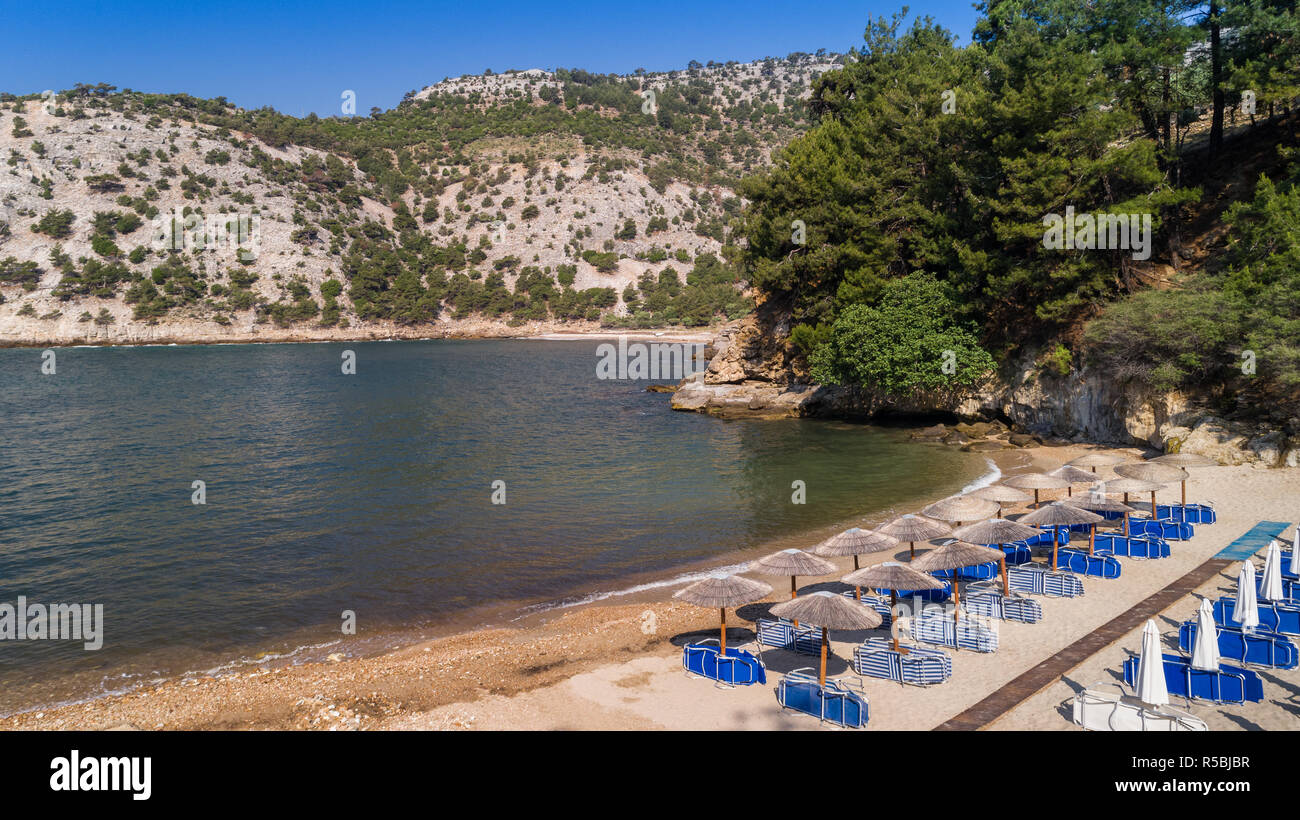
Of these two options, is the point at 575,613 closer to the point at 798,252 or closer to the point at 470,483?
the point at 470,483

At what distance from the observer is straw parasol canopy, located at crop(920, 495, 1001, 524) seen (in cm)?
1941

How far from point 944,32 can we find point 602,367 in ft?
167

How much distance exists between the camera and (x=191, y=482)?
115 feet

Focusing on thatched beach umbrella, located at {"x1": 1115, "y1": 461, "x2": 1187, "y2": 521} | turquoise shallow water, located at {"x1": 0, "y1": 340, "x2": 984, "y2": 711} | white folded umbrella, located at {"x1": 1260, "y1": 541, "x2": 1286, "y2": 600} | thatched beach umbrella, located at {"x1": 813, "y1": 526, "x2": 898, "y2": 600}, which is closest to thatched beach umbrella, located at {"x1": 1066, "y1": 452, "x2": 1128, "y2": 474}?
thatched beach umbrella, located at {"x1": 1115, "y1": 461, "x2": 1187, "y2": 521}

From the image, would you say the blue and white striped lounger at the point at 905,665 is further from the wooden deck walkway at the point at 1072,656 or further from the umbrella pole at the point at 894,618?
the wooden deck walkway at the point at 1072,656

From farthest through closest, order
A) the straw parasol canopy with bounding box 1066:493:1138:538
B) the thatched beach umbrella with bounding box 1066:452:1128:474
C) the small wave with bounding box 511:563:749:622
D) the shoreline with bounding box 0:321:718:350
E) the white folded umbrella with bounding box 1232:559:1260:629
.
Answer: the shoreline with bounding box 0:321:718:350 → the thatched beach umbrella with bounding box 1066:452:1128:474 → the small wave with bounding box 511:563:749:622 → the straw parasol canopy with bounding box 1066:493:1138:538 → the white folded umbrella with bounding box 1232:559:1260:629

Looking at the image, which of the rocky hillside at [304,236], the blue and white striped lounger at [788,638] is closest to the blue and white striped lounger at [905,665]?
the blue and white striped lounger at [788,638]

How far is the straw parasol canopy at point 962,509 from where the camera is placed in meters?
19.4

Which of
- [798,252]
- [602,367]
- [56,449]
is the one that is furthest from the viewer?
[602,367]

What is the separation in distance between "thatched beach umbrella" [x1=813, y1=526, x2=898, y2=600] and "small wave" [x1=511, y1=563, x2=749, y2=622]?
299cm

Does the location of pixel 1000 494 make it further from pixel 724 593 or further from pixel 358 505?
pixel 358 505

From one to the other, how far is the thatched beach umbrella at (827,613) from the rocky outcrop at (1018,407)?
865 inches

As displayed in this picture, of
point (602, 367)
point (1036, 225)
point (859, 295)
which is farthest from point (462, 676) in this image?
point (602, 367)

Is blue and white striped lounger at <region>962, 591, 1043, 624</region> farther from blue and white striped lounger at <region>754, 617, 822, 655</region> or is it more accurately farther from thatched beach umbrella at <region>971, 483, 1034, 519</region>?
thatched beach umbrella at <region>971, 483, 1034, 519</region>
